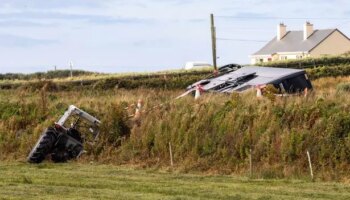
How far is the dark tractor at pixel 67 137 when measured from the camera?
2209 cm

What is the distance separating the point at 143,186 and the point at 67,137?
6.88 m

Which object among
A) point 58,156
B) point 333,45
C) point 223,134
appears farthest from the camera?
point 333,45

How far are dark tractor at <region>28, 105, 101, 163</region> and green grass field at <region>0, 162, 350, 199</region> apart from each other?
6.68ft

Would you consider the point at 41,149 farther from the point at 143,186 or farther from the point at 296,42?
the point at 296,42

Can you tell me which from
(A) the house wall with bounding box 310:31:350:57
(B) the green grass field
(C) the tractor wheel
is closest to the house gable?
(A) the house wall with bounding box 310:31:350:57

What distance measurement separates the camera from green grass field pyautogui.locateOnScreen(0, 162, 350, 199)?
48.0 ft

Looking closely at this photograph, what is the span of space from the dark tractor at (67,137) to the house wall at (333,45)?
71.9 meters

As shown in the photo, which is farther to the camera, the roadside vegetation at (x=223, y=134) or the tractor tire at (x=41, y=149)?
the tractor tire at (x=41, y=149)

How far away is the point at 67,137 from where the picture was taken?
2248 centimetres

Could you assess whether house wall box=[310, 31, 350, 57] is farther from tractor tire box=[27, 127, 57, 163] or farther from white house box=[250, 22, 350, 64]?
tractor tire box=[27, 127, 57, 163]

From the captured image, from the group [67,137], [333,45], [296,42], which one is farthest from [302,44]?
[67,137]

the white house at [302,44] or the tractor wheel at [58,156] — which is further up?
the white house at [302,44]

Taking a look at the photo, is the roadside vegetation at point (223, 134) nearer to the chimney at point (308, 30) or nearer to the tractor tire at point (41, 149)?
the tractor tire at point (41, 149)

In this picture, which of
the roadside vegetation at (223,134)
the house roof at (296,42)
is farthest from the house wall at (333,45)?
the roadside vegetation at (223,134)
